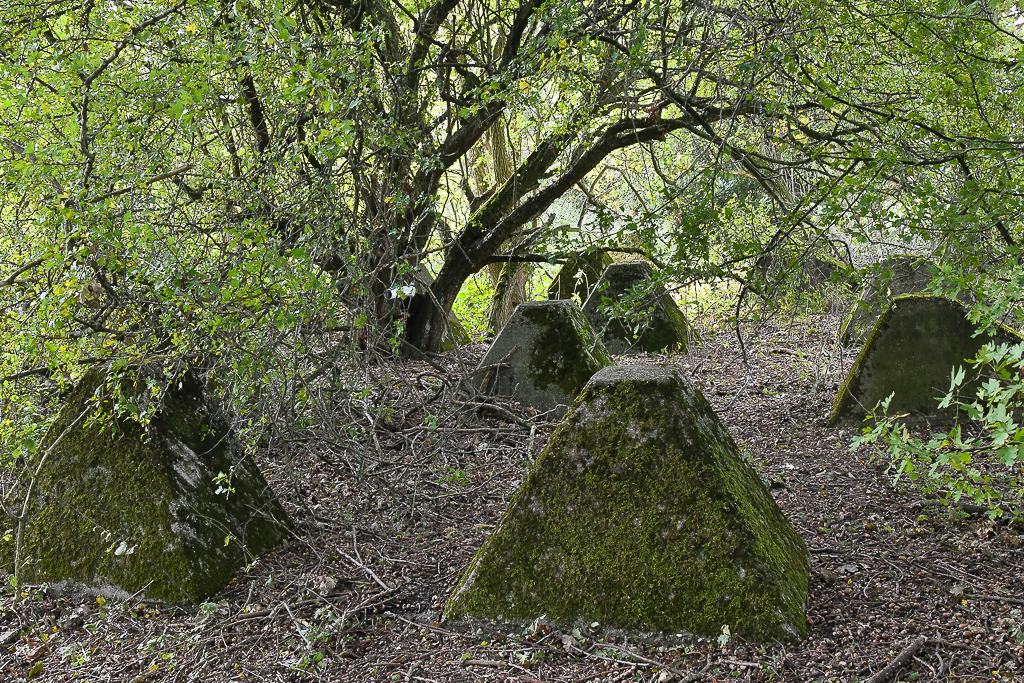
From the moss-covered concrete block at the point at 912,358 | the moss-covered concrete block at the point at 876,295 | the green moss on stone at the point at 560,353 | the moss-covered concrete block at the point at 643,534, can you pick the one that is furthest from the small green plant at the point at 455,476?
the moss-covered concrete block at the point at 912,358

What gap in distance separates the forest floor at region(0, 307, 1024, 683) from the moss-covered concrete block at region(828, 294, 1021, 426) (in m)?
0.41

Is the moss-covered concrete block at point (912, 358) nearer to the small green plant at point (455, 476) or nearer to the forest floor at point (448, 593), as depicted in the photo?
the forest floor at point (448, 593)

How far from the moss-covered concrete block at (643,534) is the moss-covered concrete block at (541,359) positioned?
2931mm

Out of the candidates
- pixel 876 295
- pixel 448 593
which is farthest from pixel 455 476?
pixel 876 295

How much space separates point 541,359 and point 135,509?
361cm

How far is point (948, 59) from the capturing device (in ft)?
11.4

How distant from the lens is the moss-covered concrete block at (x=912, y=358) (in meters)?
5.62

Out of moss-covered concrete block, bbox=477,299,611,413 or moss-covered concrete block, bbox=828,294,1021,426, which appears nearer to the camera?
moss-covered concrete block, bbox=828,294,1021,426

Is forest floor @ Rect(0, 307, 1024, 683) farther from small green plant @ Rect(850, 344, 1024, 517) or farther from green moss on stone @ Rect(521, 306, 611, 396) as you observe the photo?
green moss on stone @ Rect(521, 306, 611, 396)

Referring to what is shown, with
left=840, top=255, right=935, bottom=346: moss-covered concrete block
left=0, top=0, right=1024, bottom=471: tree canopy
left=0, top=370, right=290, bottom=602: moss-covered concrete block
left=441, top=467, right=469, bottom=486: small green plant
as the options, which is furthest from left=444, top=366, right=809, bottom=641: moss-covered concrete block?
left=0, top=370, right=290, bottom=602: moss-covered concrete block

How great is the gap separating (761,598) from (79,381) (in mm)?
3872

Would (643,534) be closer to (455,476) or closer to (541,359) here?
(455,476)

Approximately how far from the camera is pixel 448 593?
3688 mm

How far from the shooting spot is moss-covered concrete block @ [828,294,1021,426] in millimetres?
5617
